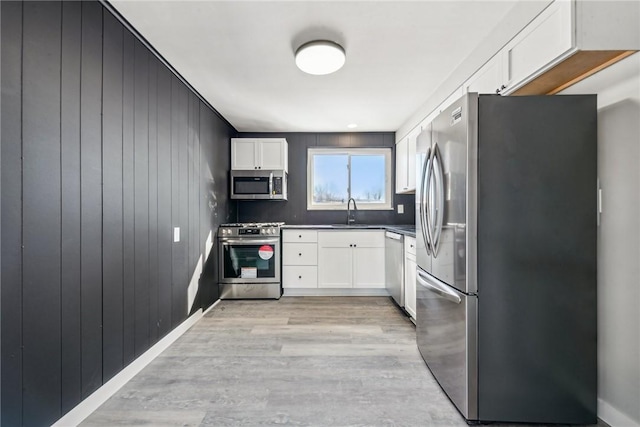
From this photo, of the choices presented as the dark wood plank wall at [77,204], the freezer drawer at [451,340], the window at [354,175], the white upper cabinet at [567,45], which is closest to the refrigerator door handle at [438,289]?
the freezer drawer at [451,340]

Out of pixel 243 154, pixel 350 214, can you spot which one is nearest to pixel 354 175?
pixel 350 214

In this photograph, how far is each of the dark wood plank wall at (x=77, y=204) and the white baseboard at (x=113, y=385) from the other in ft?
0.15

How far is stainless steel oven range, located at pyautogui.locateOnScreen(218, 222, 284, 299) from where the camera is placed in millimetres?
3484

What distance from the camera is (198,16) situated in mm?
1704

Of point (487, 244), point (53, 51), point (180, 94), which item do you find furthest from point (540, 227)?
point (180, 94)

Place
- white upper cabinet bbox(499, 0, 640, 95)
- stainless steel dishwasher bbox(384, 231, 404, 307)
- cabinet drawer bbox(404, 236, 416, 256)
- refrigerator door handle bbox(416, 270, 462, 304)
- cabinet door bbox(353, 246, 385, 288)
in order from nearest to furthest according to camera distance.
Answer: white upper cabinet bbox(499, 0, 640, 95)
refrigerator door handle bbox(416, 270, 462, 304)
cabinet drawer bbox(404, 236, 416, 256)
stainless steel dishwasher bbox(384, 231, 404, 307)
cabinet door bbox(353, 246, 385, 288)

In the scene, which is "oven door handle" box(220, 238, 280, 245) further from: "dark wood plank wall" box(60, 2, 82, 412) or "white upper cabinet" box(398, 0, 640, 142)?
"white upper cabinet" box(398, 0, 640, 142)

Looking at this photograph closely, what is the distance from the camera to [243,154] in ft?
12.9

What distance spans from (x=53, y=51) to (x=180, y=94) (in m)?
1.26

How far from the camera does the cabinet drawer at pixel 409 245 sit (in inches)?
103

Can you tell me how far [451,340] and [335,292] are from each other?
7.26ft

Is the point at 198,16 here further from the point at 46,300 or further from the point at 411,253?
the point at 411,253

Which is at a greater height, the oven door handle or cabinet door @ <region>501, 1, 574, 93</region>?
cabinet door @ <region>501, 1, 574, 93</region>

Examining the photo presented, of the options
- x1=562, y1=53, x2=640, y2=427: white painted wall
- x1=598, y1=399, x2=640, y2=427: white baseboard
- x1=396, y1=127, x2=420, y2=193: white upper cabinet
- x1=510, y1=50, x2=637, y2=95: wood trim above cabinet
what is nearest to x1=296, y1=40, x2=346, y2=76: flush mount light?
x1=510, y1=50, x2=637, y2=95: wood trim above cabinet
